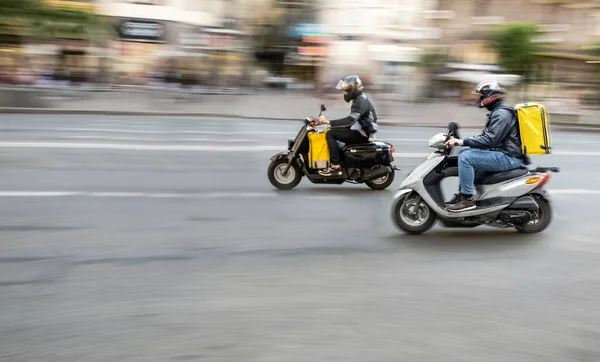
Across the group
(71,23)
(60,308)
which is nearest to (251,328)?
(60,308)

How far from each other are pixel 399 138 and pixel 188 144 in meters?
6.19

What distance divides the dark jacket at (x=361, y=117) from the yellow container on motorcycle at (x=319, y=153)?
0.94ft

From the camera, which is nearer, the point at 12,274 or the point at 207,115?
the point at 12,274

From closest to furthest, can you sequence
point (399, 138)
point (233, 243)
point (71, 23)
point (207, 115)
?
point (233, 243) → point (399, 138) → point (207, 115) → point (71, 23)

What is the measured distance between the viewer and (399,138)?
18609 millimetres

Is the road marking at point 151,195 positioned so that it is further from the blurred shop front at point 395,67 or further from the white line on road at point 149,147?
the blurred shop front at point 395,67

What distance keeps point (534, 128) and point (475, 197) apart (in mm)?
837

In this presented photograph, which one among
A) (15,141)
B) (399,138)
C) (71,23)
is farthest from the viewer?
(71,23)

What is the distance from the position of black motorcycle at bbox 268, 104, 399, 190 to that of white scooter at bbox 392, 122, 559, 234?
2.71 meters

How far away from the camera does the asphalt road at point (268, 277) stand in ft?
13.3

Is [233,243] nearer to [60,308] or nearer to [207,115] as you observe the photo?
[60,308]

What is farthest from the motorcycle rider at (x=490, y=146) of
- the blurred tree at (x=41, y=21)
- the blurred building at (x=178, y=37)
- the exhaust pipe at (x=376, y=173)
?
the blurred building at (x=178, y=37)

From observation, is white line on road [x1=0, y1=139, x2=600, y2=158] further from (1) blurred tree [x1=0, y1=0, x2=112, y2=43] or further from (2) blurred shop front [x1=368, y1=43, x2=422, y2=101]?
(2) blurred shop front [x1=368, y1=43, x2=422, y2=101]

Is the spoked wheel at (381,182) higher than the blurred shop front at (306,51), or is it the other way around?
the blurred shop front at (306,51)
